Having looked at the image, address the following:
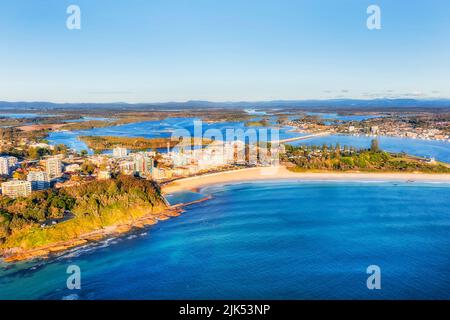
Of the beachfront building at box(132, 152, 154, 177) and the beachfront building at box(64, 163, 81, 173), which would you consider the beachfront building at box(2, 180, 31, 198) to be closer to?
the beachfront building at box(64, 163, 81, 173)

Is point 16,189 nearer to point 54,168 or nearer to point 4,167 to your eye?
point 54,168

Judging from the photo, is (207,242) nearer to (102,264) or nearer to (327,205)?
(102,264)

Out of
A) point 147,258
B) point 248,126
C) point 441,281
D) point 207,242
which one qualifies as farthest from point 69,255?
point 248,126

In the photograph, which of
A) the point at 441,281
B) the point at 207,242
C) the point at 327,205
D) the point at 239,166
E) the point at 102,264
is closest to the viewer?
the point at 441,281

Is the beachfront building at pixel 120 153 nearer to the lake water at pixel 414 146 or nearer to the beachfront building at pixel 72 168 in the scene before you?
Result: the beachfront building at pixel 72 168

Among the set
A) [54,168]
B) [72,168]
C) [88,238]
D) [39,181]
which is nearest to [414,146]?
[72,168]

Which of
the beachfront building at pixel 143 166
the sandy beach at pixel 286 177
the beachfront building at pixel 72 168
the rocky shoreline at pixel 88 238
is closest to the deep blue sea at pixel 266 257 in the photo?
the rocky shoreline at pixel 88 238

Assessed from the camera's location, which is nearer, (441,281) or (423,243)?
(441,281)
